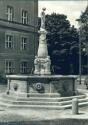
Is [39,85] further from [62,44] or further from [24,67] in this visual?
[62,44]

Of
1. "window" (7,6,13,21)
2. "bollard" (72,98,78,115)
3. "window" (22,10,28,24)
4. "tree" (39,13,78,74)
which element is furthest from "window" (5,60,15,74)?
"bollard" (72,98,78,115)

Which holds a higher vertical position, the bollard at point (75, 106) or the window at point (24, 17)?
the window at point (24, 17)

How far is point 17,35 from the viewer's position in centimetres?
4644

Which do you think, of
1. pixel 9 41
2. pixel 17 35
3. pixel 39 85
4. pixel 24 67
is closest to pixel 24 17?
pixel 17 35

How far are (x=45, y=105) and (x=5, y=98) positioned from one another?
309cm

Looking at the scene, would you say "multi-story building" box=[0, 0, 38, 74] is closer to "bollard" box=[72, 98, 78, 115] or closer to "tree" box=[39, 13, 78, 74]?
"tree" box=[39, 13, 78, 74]

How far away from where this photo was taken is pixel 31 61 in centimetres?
4931

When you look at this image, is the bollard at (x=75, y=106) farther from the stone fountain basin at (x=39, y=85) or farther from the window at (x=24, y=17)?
the window at (x=24, y=17)

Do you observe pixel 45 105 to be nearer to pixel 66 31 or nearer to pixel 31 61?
pixel 31 61

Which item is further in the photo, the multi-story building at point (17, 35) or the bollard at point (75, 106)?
the multi-story building at point (17, 35)

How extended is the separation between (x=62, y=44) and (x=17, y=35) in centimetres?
1715

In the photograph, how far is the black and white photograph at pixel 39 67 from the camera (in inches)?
696

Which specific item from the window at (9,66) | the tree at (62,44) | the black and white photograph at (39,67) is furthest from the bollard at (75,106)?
the tree at (62,44)

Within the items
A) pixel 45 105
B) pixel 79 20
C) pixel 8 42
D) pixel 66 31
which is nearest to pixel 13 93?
pixel 45 105
